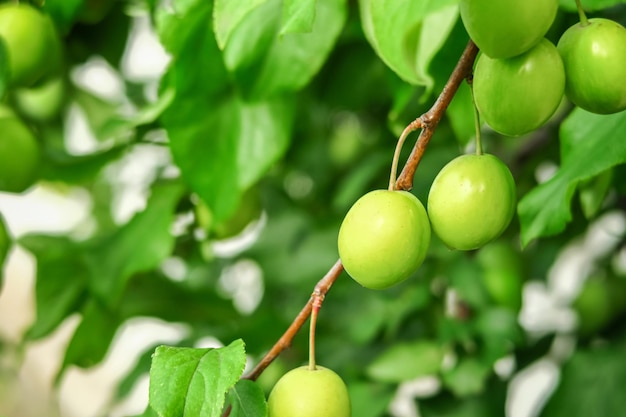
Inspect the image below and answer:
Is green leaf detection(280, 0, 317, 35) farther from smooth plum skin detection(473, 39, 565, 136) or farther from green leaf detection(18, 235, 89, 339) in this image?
green leaf detection(18, 235, 89, 339)

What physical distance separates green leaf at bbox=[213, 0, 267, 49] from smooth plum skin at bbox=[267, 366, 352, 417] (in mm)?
83

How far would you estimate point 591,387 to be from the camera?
0.47 meters

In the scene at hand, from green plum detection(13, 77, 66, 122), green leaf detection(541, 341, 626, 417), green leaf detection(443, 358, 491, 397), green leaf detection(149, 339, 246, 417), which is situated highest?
green leaf detection(149, 339, 246, 417)

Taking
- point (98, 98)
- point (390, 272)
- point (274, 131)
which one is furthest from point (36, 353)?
point (390, 272)

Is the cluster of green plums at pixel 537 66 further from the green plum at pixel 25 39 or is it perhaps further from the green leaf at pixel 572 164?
the green plum at pixel 25 39

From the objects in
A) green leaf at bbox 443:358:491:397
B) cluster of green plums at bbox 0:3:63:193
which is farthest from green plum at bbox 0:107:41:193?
green leaf at bbox 443:358:491:397

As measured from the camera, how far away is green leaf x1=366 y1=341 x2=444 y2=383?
0.43 meters

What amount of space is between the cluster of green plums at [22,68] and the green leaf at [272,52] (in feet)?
0.23

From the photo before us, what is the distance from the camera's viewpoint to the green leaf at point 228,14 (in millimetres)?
216

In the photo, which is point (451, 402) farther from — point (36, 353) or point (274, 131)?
point (36, 353)

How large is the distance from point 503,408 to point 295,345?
5.1 inches

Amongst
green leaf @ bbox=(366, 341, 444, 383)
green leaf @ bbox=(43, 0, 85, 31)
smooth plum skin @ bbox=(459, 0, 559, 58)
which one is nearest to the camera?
smooth plum skin @ bbox=(459, 0, 559, 58)

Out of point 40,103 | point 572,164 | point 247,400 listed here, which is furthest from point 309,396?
point 40,103

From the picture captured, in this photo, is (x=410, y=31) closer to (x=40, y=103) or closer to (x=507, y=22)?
(x=507, y=22)
